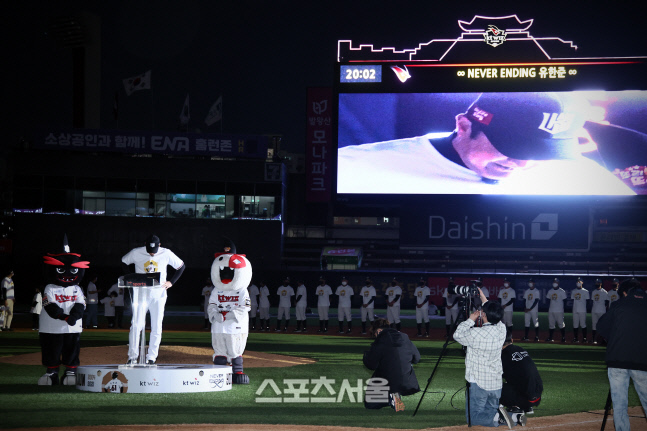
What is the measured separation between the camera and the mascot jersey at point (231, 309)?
11227 millimetres

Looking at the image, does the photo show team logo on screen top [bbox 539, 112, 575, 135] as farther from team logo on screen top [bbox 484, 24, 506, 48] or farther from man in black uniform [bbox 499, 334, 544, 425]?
man in black uniform [bbox 499, 334, 544, 425]

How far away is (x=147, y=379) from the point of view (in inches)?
395

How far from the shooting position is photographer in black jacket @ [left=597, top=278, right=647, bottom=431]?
291 inches

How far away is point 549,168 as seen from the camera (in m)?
25.2

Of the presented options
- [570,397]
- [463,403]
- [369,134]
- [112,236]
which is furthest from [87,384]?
[112,236]

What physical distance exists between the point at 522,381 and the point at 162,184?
34.1 metres

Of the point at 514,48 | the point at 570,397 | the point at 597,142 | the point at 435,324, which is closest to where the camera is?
the point at 570,397

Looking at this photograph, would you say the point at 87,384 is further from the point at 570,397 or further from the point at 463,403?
the point at 570,397

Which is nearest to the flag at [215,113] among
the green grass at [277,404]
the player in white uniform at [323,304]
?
the player in white uniform at [323,304]

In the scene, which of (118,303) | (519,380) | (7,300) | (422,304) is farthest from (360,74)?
(519,380)

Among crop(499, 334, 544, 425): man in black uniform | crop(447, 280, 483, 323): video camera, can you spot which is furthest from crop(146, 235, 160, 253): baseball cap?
crop(499, 334, 544, 425): man in black uniform

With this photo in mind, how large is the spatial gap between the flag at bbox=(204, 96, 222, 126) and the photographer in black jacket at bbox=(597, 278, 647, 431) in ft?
114

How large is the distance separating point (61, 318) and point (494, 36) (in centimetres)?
2190

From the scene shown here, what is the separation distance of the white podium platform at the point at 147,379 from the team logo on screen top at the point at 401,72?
17.9 metres
